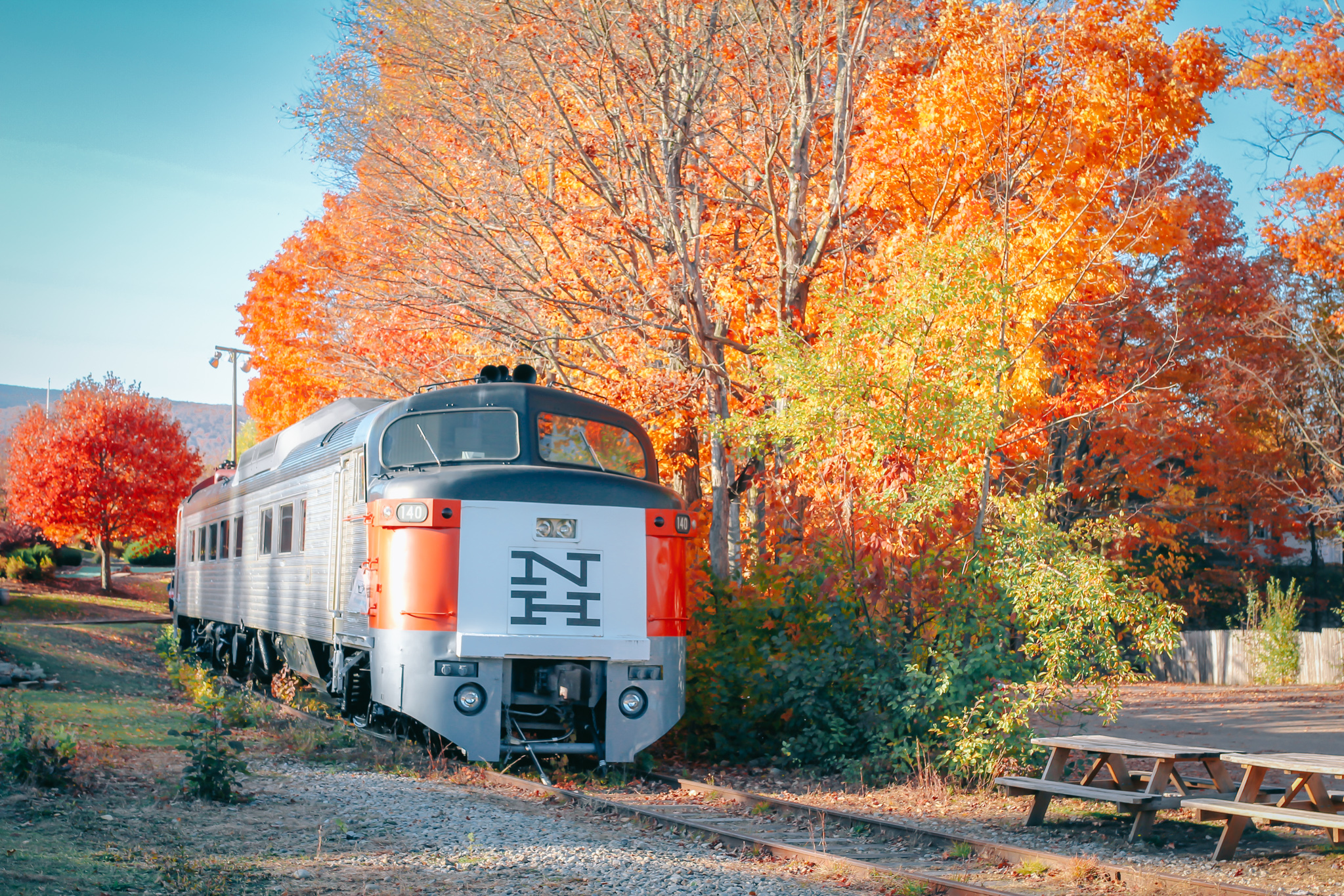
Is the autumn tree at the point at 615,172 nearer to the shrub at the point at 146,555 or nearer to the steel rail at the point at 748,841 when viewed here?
the steel rail at the point at 748,841

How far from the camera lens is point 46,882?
563 centimetres

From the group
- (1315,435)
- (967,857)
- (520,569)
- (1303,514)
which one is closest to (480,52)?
(520,569)

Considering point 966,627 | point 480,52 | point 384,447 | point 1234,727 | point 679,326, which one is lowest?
point 1234,727

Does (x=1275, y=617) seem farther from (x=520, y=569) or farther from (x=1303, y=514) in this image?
(x=520, y=569)

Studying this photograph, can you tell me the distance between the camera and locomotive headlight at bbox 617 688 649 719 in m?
9.83

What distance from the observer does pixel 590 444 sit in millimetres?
11086

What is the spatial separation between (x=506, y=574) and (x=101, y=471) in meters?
36.1

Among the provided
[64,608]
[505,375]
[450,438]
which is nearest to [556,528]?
[450,438]

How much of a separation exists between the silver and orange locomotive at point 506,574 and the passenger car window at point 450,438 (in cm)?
1

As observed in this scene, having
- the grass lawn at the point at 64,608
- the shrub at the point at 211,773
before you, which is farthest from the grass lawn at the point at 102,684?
the grass lawn at the point at 64,608

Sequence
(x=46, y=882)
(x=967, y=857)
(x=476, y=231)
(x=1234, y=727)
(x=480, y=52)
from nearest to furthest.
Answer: (x=46, y=882) < (x=967, y=857) < (x=1234, y=727) < (x=480, y=52) < (x=476, y=231)

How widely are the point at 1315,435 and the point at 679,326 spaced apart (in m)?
18.4

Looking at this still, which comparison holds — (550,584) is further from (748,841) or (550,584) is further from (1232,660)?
(1232,660)

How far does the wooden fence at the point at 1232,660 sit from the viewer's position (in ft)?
74.6
